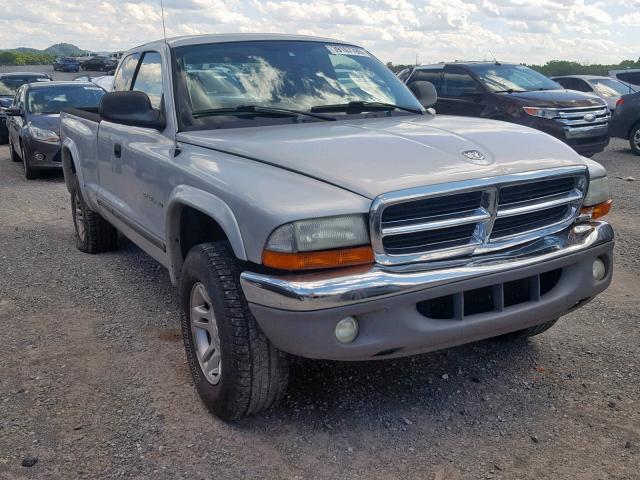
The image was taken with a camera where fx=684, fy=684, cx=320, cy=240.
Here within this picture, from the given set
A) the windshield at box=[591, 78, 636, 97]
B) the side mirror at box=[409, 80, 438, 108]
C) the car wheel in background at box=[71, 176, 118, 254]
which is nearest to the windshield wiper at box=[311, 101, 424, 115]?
the side mirror at box=[409, 80, 438, 108]

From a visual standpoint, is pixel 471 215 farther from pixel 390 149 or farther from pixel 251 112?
pixel 251 112

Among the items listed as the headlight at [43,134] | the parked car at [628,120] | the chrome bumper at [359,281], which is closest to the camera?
the chrome bumper at [359,281]

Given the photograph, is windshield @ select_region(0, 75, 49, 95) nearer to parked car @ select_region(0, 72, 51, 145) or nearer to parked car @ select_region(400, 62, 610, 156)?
parked car @ select_region(0, 72, 51, 145)

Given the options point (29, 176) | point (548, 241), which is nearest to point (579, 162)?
point (548, 241)

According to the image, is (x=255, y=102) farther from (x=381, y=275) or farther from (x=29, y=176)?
(x=29, y=176)

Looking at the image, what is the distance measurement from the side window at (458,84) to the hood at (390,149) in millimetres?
7955

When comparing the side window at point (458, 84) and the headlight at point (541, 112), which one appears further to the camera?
the side window at point (458, 84)

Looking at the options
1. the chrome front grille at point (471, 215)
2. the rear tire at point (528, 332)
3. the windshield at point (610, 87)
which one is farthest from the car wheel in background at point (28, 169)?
the windshield at point (610, 87)

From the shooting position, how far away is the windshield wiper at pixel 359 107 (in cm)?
406

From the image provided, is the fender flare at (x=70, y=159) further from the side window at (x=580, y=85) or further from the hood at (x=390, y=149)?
the side window at (x=580, y=85)

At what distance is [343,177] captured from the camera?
2.86 metres

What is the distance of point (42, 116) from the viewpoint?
11219 millimetres

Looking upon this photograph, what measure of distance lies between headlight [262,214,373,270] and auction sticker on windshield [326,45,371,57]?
2.16 meters

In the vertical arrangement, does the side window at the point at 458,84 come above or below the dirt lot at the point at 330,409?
above
